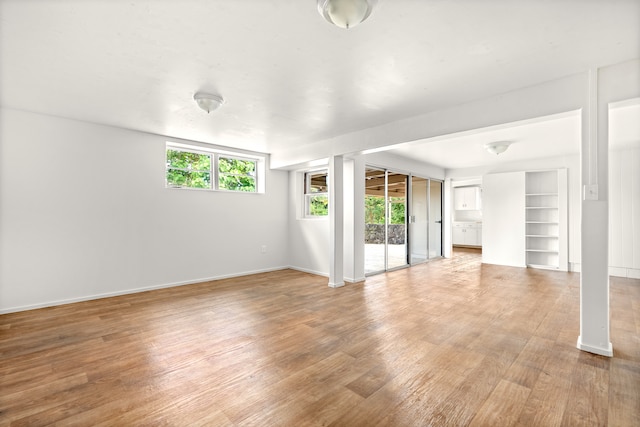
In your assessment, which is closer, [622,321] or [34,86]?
[34,86]

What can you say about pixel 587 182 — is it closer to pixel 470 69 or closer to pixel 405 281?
pixel 470 69

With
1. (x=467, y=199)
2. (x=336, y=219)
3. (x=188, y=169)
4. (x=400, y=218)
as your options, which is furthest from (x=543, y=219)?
(x=188, y=169)

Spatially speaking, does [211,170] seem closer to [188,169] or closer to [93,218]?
[188,169]

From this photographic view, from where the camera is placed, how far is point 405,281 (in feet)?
16.7

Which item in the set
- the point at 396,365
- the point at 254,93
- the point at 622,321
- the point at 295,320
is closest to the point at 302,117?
the point at 254,93

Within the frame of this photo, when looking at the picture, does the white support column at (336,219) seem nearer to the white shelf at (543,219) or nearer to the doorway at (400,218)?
the doorway at (400,218)

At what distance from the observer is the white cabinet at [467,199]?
9.77 metres

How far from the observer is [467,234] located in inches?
400

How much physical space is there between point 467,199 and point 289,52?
9.56 m

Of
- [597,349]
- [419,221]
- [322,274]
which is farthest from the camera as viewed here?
[419,221]

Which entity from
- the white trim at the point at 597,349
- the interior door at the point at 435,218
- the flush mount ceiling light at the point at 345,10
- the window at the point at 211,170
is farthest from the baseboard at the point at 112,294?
the white trim at the point at 597,349

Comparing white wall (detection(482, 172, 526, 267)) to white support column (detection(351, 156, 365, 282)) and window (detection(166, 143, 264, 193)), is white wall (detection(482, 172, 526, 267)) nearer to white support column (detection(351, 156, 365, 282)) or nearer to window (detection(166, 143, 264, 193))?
white support column (detection(351, 156, 365, 282))

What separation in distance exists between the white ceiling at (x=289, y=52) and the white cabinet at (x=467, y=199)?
302 inches

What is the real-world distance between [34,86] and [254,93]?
2.22 metres
